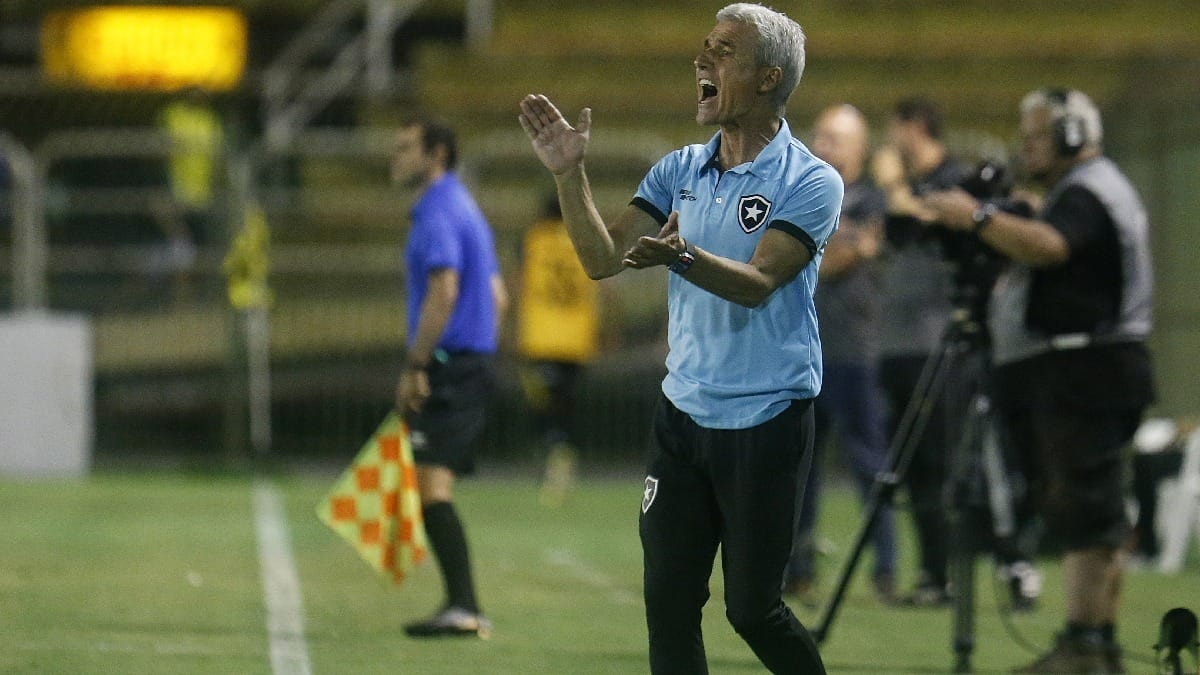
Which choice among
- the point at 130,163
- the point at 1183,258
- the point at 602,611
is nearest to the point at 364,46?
Answer: the point at 130,163

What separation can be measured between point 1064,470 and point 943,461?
2.39 metres

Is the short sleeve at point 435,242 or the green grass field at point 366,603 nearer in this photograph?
the green grass field at point 366,603

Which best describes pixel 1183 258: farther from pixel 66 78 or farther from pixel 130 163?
pixel 66 78

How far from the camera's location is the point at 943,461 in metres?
9.91

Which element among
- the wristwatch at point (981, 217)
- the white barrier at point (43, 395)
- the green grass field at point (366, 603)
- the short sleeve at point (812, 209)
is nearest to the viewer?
the short sleeve at point (812, 209)

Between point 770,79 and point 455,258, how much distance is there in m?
3.14

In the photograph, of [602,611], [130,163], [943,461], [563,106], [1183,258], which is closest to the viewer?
[602,611]

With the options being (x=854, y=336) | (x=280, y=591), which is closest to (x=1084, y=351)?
(x=854, y=336)

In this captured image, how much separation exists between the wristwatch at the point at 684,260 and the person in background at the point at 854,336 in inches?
196

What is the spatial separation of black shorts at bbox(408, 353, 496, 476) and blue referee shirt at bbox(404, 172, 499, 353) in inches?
3.4

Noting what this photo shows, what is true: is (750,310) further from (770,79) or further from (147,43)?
(147,43)

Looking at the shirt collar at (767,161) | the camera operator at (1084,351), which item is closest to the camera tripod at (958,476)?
the camera operator at (1084,351)

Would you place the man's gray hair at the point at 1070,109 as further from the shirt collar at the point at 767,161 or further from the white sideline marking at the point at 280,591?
the white sideline marking at the point at 280,591

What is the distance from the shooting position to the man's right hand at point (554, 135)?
4.94 metres
